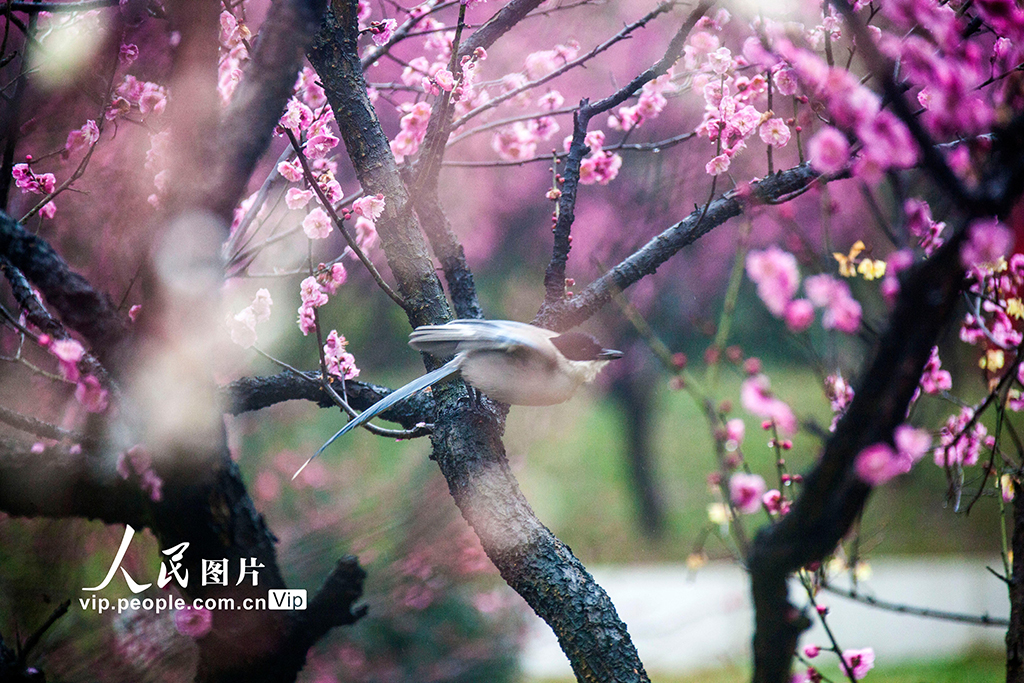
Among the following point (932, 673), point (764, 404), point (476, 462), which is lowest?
point (932, 673)

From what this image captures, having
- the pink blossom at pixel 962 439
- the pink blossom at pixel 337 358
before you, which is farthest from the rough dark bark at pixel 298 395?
the pink blossom at pixel 962 439

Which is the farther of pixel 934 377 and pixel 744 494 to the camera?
pixel 934 377

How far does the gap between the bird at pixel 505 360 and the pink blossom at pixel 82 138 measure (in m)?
0.98

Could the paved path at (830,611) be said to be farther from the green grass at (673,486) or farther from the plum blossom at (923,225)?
the plum blossom at (923,225)

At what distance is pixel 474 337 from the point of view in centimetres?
114

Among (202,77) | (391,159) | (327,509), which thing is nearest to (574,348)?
(391,159)

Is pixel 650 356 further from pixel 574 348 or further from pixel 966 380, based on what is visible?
pixel 574 348

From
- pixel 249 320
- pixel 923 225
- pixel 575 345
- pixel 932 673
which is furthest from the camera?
pixel 932 673

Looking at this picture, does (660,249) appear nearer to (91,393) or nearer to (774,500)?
(774,500)

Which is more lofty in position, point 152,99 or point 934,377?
point 152,99

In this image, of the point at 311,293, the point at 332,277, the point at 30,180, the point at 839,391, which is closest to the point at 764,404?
the point at 839,391

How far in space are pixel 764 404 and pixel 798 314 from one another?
10 cm

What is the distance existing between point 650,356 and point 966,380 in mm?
1373

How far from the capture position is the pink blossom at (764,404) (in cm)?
61
